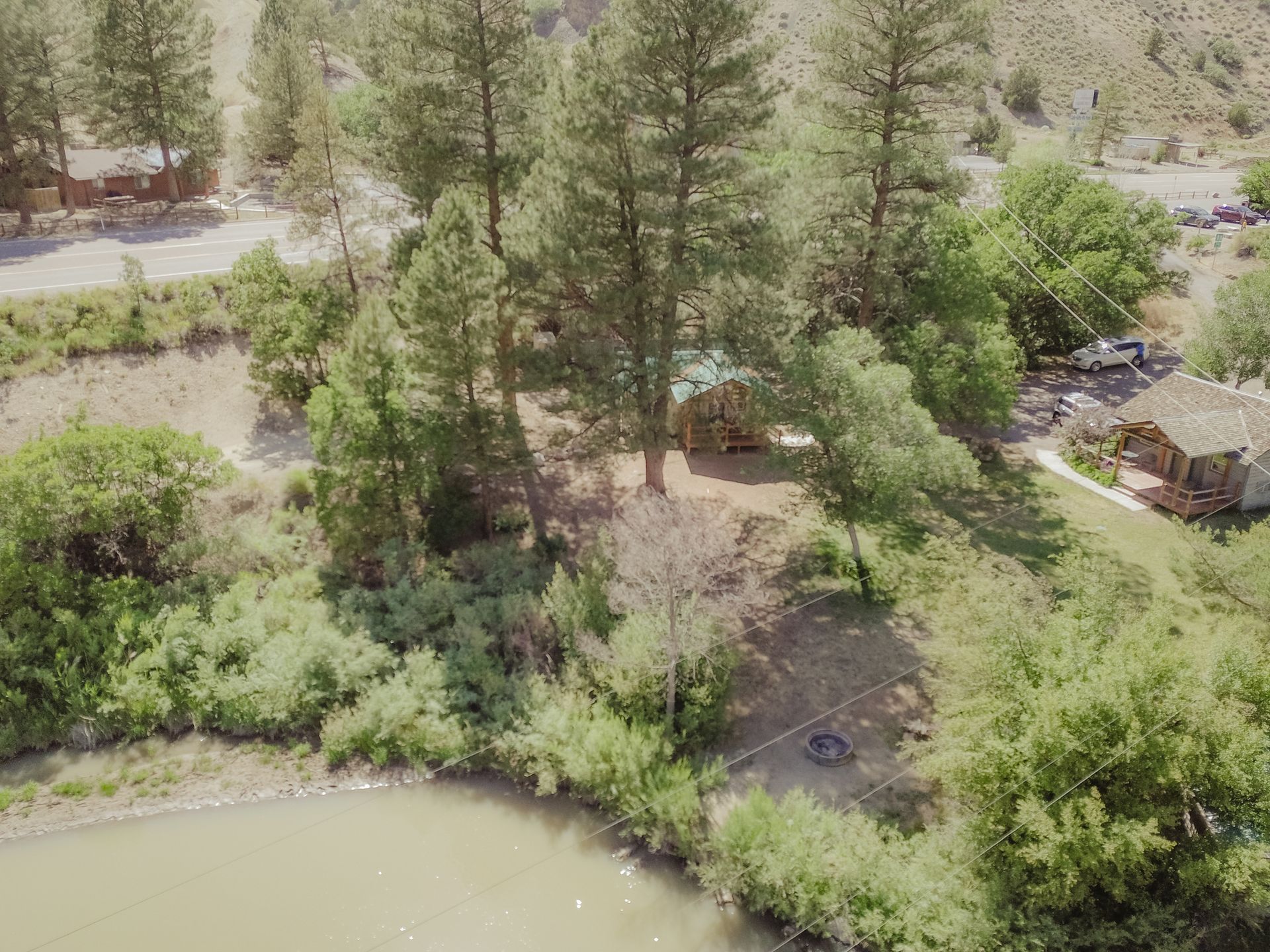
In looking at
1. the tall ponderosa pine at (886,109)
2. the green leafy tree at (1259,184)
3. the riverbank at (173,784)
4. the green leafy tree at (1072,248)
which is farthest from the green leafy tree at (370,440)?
the green leafy tree at (1259,184)

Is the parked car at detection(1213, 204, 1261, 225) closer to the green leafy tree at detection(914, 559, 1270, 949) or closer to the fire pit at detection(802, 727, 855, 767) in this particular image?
the green leafy tree at detection(914, 559, 1270, 949)

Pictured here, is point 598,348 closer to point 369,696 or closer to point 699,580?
point 699,580

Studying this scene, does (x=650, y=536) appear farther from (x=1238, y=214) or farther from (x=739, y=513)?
(x=1238, y=214)

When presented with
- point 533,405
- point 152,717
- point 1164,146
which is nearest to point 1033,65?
point 1164,146

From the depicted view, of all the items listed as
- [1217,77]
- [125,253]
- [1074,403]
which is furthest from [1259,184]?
[125,253]

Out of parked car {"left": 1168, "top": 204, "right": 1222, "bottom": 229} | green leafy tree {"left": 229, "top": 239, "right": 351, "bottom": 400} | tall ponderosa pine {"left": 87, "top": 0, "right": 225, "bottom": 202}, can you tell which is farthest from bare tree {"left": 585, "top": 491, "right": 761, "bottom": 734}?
parked car {"left": 1168, "top": 204, "right": 1222, "bottom": 229}
